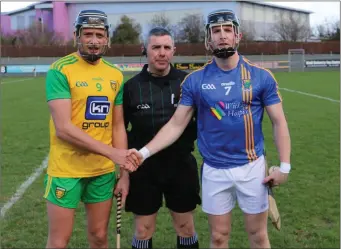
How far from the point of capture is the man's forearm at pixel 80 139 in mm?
3512

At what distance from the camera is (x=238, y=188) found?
12.0 ft

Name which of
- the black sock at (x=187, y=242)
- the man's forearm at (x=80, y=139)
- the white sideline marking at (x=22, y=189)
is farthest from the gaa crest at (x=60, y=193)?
the white sideline marking at (x=22, y=189)

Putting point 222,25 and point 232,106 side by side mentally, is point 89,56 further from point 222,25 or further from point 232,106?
point 232,106

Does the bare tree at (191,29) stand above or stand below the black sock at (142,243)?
above

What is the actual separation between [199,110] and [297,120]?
416 inches

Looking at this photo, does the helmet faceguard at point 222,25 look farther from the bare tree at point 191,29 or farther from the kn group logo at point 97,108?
the bare tree at point 191,29

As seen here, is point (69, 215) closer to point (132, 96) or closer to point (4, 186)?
point (132, 96)

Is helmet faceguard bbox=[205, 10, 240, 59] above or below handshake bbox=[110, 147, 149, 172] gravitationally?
above

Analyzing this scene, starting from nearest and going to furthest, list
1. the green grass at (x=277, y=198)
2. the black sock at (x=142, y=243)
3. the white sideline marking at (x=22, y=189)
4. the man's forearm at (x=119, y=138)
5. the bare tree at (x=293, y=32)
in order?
the man's forearm at (x=119, y=138), the black sock at (x=142, y=243), the green grass at (x=277, y=198), the white sideline marking at (x=22, y=189), the bare tree at (x=293, y=32)

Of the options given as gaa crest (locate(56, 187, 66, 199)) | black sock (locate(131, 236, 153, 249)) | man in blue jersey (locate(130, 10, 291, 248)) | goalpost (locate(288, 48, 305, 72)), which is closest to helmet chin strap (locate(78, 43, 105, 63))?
man in blue jersey (locate(130, 10, 291, 248))

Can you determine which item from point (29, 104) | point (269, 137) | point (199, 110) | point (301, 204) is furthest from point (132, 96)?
point (29, 104)

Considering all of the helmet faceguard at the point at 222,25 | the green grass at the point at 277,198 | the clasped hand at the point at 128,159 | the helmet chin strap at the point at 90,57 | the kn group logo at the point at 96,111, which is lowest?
the green grass at the point at 277,198

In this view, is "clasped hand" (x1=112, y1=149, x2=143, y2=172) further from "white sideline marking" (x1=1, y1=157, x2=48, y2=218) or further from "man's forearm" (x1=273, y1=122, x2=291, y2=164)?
"white sideline marking" (x1=1, y1=157, x2=48, y2=218)

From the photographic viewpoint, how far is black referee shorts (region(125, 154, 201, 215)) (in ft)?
13.7
